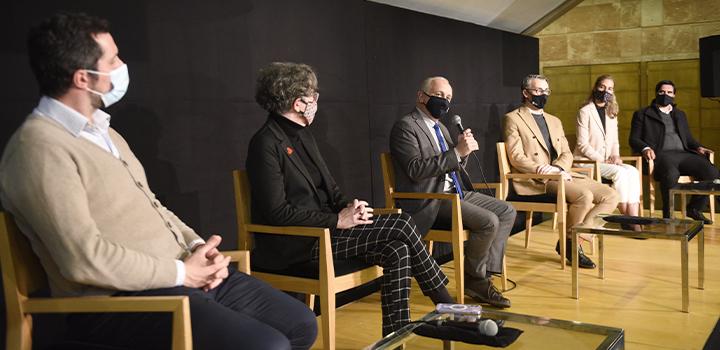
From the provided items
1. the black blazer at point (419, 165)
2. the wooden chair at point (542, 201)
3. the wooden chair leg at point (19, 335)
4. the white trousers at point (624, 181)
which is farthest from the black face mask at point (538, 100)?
the wooden chair leg at point (19, 335)

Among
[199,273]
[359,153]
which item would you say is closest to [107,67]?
[199,273]

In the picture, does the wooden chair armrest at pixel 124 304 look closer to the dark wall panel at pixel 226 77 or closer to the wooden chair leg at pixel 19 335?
the wooden chair leg at pixel 19 335

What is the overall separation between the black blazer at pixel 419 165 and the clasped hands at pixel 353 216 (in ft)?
2.52

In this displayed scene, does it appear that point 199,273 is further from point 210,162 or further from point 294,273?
point 210,162

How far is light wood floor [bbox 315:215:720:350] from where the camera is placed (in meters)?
3.37

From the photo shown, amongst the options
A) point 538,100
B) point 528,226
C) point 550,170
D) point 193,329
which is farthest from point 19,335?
point 528,226

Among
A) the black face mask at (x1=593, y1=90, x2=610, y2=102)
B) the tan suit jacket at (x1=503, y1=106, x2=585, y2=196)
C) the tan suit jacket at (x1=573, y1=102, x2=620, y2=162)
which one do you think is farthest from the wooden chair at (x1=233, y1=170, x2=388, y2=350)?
the black face mask at (x1=593, y1=90, x2=610, y2=102)

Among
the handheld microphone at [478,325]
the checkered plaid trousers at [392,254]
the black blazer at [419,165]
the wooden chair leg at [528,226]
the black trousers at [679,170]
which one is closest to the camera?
the handheld microphone at [478,325]

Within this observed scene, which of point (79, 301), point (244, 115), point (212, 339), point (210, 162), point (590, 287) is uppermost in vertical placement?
point (244, 115)

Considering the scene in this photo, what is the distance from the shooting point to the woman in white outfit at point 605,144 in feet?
18.0

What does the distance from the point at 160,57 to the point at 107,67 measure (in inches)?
39.6

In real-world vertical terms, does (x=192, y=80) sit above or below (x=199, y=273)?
above

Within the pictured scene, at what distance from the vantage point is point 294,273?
2883 millimetres

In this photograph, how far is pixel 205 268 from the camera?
2.07 metres
